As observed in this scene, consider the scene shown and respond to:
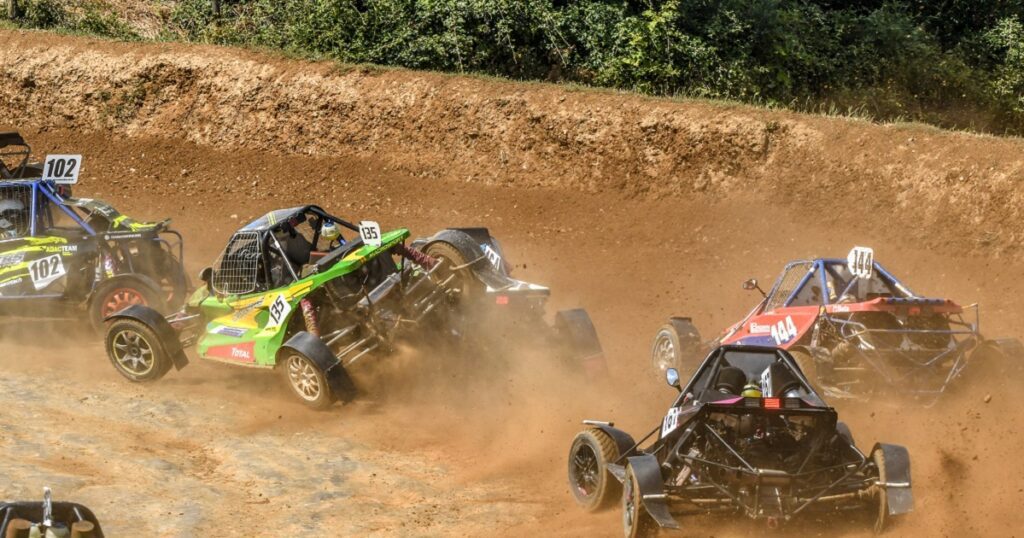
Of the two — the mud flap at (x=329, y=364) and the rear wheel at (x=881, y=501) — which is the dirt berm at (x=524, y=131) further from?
the rear wheel at (x=881, y=501)

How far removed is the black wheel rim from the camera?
33.7ft

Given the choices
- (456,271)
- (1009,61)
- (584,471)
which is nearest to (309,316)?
(456,271)

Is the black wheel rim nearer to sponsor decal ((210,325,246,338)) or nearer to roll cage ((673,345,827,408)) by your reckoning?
roll cage ((673,345,827,408))

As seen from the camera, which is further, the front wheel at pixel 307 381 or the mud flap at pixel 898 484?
the front wheel at pixel 307 381

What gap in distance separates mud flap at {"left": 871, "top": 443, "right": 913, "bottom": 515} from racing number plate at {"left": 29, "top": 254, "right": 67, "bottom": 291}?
11.7 meters

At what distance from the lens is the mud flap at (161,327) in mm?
14617

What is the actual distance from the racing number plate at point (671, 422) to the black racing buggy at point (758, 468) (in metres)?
0.01

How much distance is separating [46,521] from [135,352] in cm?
897

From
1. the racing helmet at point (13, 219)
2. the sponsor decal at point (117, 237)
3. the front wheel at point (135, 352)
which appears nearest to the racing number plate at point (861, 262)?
the front wheel at point (135, 352)

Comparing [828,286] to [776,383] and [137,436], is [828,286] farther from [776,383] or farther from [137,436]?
[137,436]

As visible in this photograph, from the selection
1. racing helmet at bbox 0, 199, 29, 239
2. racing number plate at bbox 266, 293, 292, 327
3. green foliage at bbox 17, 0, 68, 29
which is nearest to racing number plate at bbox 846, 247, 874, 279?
racing number plate at bbox 266, 293, 292, 327

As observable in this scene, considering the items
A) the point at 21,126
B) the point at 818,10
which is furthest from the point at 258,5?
the point at 818,10

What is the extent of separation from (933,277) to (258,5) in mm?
18081

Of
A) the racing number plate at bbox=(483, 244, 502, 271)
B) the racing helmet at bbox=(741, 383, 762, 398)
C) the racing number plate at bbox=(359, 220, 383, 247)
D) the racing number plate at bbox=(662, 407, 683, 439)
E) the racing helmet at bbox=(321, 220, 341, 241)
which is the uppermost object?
the racing number plate at bbox=(359, 220, 383, 247)
